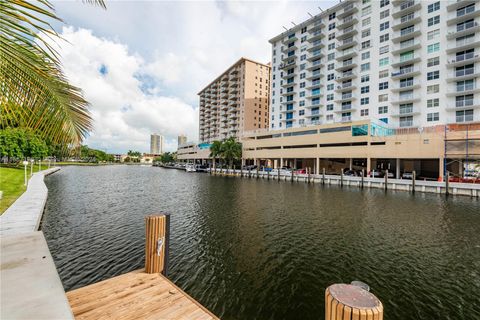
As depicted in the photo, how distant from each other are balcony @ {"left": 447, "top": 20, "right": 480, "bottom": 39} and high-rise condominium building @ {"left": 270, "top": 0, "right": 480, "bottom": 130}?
0.46 ft

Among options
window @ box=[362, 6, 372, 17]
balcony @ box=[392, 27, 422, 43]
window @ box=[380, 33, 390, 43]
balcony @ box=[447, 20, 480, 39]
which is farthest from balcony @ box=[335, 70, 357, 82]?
balcony @ box=[447, 20, 480, 39]

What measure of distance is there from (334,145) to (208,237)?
142 feet

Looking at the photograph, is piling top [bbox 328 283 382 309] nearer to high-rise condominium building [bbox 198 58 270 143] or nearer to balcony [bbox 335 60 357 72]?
balcony [bbox 335 60 357 72]

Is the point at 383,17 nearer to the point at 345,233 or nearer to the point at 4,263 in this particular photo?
the point at 345,233

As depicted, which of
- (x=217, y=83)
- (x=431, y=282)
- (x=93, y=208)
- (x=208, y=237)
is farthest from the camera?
(x=217, y=83)

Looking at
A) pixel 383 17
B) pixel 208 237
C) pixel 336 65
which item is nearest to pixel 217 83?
pixel 336 65

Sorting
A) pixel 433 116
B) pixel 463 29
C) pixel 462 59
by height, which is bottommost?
pixel 433 116

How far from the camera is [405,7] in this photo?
4666 centimetres

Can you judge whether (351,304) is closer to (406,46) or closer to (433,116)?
(433,116)

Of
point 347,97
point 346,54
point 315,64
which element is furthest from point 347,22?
point 347,97

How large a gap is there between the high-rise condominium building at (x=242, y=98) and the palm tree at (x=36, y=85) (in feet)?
273

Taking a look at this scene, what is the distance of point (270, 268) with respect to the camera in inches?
353

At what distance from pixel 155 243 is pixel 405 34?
199 ft

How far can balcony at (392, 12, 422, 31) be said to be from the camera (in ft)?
147
